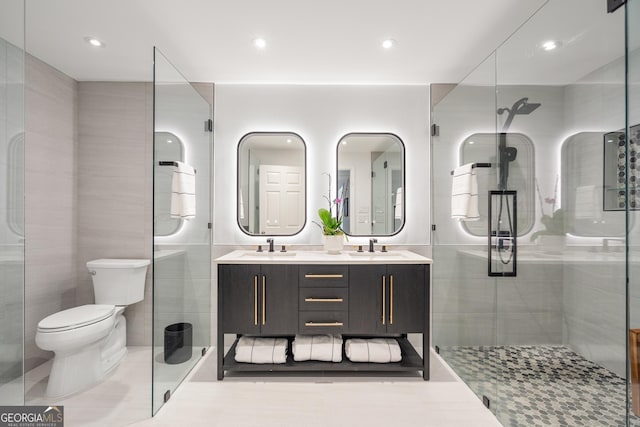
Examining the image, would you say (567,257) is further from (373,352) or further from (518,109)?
(373,352)

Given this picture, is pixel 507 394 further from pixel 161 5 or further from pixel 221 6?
pixel 161 5

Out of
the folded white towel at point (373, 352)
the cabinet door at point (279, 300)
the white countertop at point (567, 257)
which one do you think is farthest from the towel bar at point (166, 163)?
the white countertop at point (567, 257)

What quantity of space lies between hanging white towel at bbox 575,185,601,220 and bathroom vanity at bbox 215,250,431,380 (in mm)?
1099

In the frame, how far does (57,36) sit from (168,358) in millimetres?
2415

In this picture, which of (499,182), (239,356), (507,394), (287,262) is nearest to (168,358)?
(239,356)

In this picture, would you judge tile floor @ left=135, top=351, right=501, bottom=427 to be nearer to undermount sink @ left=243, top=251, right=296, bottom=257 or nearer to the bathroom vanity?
the bathroom vanity

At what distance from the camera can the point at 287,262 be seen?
2.30 meters

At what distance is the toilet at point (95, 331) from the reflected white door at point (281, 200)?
1162 millimetres

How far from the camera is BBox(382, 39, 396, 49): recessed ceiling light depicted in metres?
2.18

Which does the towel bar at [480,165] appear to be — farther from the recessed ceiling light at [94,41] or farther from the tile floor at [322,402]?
the recessed ceiling light at [94,41]

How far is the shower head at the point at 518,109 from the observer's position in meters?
1.58

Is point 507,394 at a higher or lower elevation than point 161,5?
lower

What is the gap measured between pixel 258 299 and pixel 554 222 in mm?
1909

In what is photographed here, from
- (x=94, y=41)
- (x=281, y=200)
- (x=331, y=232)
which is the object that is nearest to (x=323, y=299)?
(x=331, y=232)
